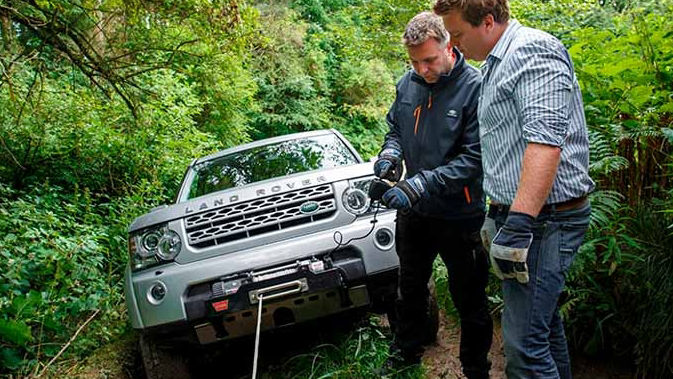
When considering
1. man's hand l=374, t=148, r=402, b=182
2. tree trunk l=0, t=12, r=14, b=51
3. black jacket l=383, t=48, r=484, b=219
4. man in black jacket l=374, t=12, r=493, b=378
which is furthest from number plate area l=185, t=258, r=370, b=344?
tree trunk l=0, t=12, r=14, b=51

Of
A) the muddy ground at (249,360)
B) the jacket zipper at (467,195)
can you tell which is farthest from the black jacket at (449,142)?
the muddy ground at (249,360)

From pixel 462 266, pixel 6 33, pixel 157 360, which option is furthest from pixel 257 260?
pixel 6 33

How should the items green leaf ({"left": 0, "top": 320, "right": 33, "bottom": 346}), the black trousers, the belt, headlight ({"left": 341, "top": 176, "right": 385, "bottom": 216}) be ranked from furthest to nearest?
green leaf ({"left": 0, "top": 320, "right": 33, "bottom": 346}) → headlight ({"left": 341, "top": 176, "right": 385, "bottom": 216}) → the black trousers → the belt

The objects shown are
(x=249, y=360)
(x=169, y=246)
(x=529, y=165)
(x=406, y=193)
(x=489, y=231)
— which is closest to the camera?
(x=529, y=165)

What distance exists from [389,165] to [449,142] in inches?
15.9

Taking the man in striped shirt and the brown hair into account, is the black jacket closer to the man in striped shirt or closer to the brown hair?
the man in striped shirt

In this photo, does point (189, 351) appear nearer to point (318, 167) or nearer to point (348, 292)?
point (348, 292)

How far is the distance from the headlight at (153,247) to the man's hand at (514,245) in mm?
2005

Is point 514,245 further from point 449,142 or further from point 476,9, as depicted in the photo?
point 449,142

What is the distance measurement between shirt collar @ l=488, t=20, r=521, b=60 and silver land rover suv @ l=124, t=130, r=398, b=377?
1449 mm

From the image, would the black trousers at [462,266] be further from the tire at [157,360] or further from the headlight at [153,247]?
the tire at [157,360]

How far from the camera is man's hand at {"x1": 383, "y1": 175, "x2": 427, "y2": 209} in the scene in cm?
252

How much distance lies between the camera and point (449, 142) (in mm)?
2684

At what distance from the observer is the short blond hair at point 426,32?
8.59ft
